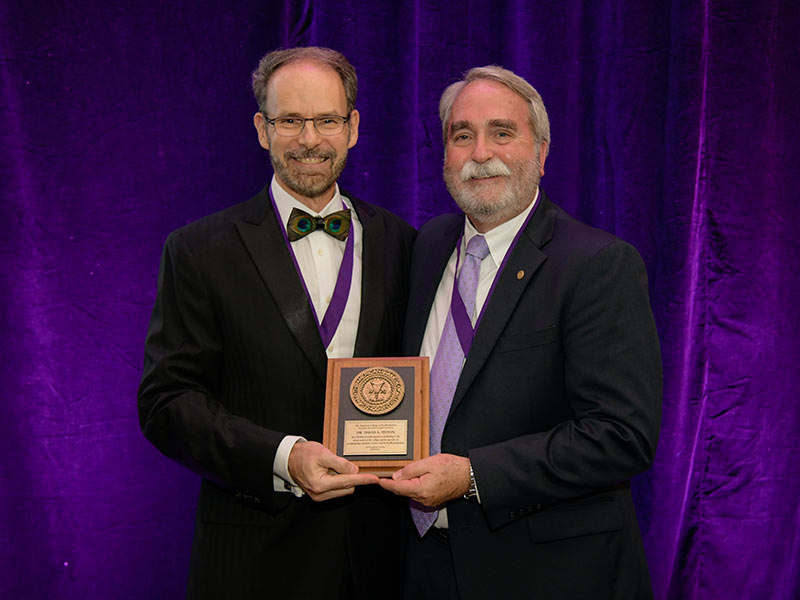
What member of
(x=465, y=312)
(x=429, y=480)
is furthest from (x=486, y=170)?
(x=429, y=480)

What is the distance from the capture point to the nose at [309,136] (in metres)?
2.38

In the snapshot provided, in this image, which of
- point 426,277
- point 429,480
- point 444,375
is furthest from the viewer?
point 426,277

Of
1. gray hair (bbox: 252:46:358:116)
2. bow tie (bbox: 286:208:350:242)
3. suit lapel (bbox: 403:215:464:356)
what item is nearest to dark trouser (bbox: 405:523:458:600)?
suit lapel (bbox: 403:215:464:356)

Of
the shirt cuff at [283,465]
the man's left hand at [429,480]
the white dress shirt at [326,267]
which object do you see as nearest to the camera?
the man's left hand at [429,480]

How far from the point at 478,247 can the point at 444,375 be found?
41 centimetres

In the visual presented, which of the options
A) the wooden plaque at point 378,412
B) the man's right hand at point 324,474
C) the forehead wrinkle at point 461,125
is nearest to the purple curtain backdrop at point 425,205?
the forehead wrinkle at point 461,125

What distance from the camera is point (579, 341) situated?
6.83 feet

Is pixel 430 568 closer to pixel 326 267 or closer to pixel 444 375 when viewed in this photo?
pixel 444 375

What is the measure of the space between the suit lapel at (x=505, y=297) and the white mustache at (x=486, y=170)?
20 cm

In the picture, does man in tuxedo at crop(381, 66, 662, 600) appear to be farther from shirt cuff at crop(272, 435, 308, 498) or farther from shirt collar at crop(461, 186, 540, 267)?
shirt cuff at crop(272, 435, 308, 498)

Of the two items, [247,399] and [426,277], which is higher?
[426,277]

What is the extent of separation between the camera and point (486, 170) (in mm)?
2344

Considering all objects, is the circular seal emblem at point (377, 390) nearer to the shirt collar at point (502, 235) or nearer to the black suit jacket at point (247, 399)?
the black suit jacket at point (247, 399)

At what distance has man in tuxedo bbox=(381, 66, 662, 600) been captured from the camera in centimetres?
204
